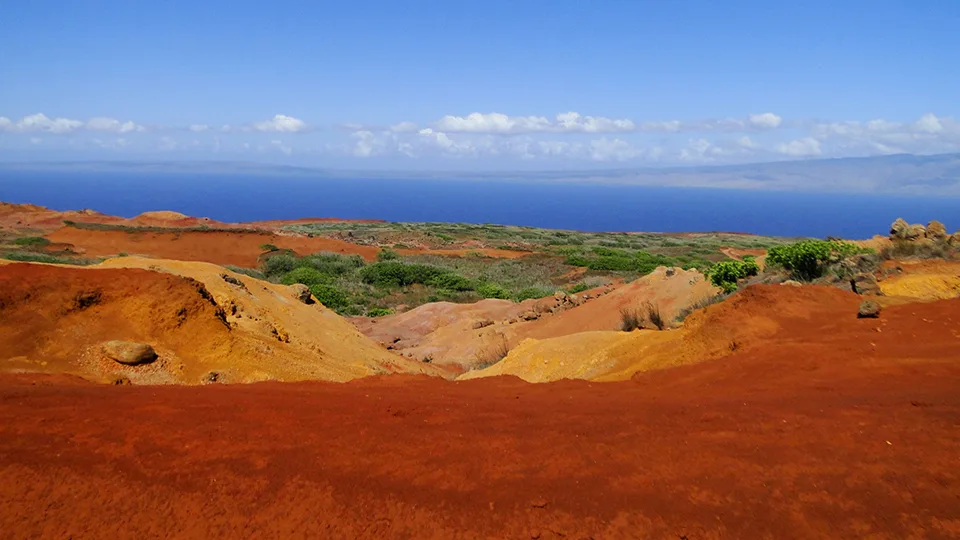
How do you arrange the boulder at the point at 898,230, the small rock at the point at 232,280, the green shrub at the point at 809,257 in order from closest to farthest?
the small rock at the point at 232,280, the green shrub at the point at 809,257, the boulder at the point at 898,230

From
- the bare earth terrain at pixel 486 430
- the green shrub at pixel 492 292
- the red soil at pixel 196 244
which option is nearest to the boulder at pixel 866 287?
the bare earth terrain at pixel 486 430

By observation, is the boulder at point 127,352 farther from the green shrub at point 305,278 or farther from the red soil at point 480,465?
the green shrub at point 305,278

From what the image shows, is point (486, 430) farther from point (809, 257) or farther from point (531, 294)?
point (531, 294)

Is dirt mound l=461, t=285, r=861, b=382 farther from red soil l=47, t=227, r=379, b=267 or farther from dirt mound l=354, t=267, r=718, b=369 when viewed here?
red soil l=47, t=227, r=379, b=267

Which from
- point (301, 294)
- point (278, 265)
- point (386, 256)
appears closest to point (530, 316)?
point (301, 294)

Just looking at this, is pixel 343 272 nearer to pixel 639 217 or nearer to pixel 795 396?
Answer: pixel 795 396

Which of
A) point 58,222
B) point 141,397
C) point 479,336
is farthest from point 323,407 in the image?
point 58,222
